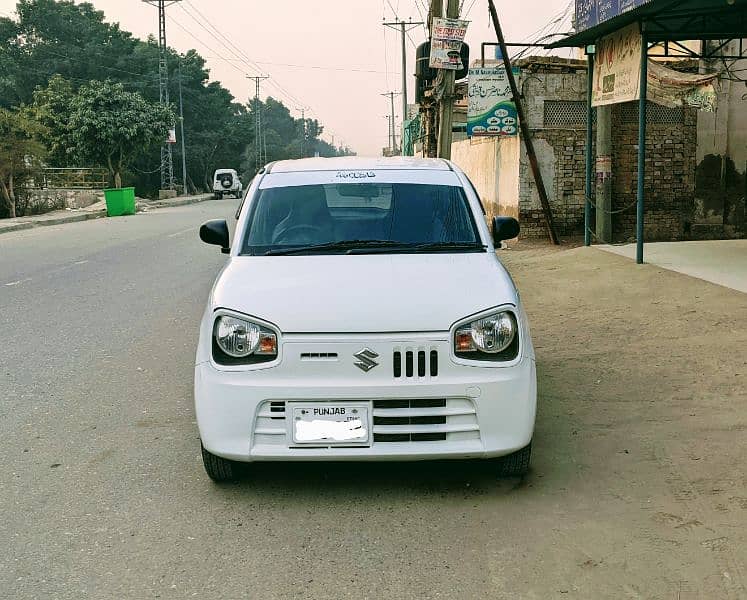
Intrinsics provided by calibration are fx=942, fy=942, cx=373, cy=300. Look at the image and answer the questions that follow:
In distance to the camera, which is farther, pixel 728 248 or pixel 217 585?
pixel 728 248

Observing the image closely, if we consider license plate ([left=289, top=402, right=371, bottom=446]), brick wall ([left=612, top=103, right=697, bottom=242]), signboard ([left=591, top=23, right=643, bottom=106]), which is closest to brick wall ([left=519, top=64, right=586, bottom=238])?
brick wall ([left=612, top=103, right=697, bottom=242])

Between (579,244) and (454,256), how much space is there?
1218 centimetres

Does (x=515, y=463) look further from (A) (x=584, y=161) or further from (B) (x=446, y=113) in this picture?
(A) (x=584, y=161)

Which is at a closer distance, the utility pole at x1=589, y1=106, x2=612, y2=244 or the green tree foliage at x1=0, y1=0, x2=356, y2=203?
the utility pole at x1=589, y1=106, x2=612, y2=244

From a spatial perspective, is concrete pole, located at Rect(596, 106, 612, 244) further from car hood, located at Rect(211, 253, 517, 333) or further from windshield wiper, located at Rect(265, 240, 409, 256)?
car hood, located at Rect(211, 253, 517, 333)

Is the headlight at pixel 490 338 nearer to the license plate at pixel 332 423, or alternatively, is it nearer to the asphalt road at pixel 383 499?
the license plate at pixel 332 423

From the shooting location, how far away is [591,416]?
6125mm

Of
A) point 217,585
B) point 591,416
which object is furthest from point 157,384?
point 217,585

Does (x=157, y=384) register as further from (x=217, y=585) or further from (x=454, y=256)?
(x=217, y=585)

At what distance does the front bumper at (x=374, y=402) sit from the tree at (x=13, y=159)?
27402 millimetres

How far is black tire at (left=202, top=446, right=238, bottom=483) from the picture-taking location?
183 inches

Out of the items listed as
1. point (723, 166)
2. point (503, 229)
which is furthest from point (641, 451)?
point (723, 166)

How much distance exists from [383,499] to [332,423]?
0.51 meters

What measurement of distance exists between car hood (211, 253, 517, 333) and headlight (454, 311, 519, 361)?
0.07 m
